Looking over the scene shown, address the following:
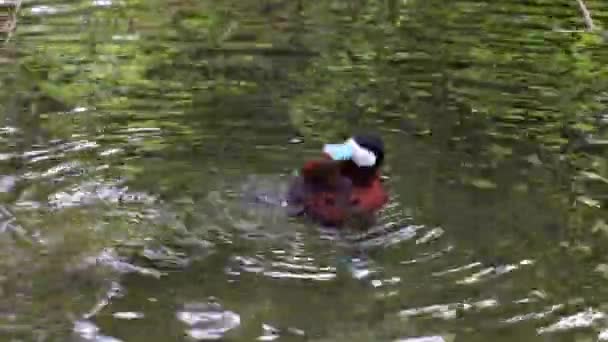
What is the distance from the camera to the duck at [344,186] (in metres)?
7.46

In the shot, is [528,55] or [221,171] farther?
[528,55]

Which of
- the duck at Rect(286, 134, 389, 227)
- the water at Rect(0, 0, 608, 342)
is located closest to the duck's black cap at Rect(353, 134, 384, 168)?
the duck at Rect(286, 134, 389, 227)

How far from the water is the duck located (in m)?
0.12

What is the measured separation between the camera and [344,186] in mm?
7512

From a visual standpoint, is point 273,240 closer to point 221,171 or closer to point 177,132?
point 221,171

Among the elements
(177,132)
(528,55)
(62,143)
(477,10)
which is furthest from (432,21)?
(62,143)

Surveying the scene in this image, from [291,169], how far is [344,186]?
3.50 ft

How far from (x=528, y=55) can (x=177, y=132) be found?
4.01m

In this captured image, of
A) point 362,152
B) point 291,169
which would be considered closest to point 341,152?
point 362,152

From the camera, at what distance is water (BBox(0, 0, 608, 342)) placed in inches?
250

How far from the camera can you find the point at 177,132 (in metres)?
9.05

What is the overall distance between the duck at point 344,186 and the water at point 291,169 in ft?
0.39

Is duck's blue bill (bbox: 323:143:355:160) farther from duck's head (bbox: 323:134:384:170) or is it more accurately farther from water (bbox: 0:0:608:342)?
water (bbox: 0:0:608:342)

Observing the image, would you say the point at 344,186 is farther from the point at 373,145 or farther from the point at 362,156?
the point at 373,145
